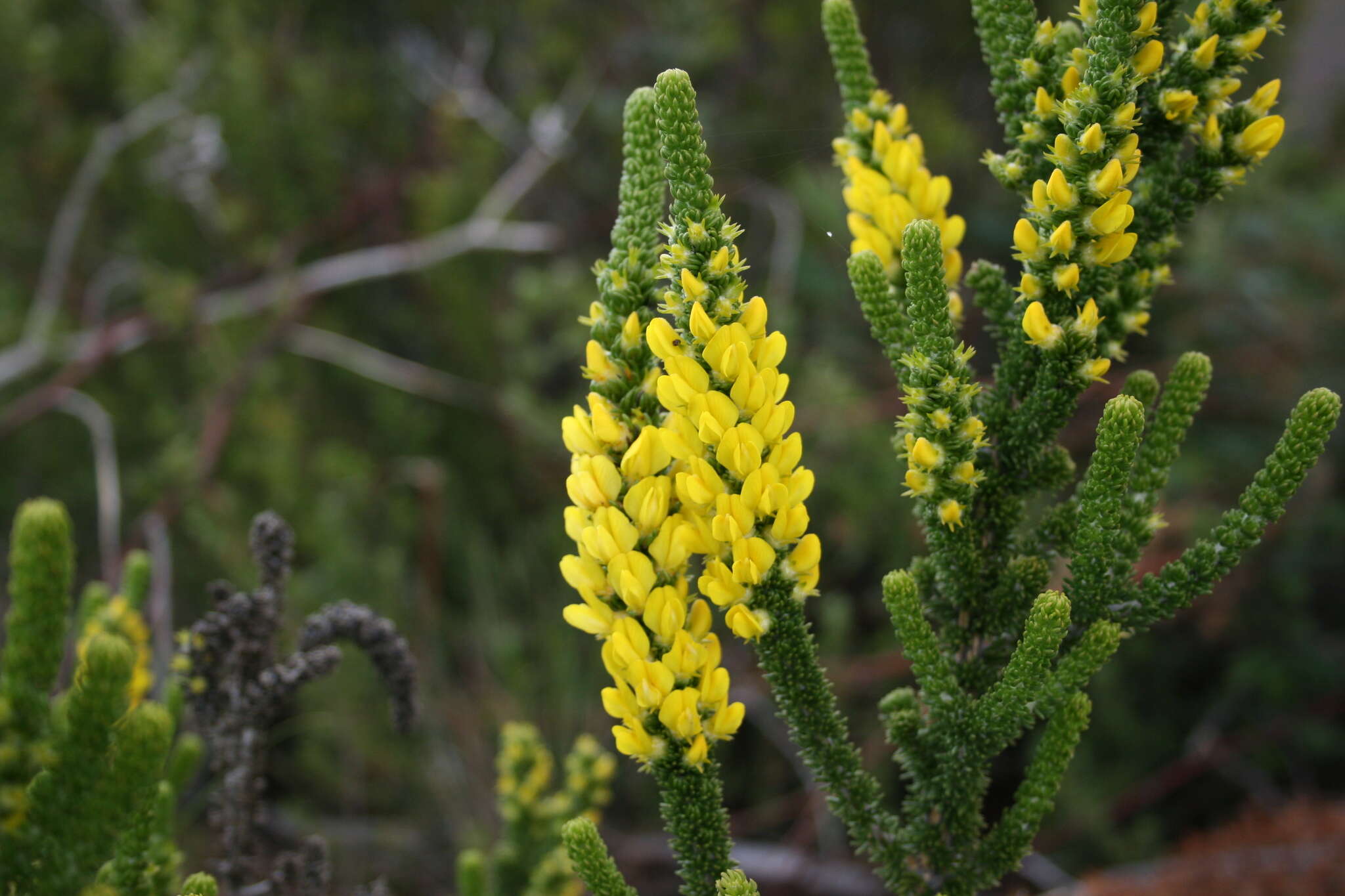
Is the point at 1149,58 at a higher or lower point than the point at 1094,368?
higher

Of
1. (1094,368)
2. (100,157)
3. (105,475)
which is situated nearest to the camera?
(1094,368)

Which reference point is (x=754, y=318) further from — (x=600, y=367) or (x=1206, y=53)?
(x=1206, y=53)

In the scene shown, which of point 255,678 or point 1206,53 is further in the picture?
point 255,678

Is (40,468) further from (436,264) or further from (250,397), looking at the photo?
(436,264)

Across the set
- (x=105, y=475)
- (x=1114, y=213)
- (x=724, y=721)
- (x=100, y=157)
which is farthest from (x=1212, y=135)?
(x=100, y=157)

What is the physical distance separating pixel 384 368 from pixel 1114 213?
1825mm

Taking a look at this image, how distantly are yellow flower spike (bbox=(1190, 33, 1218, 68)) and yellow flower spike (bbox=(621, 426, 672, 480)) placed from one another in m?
0.40

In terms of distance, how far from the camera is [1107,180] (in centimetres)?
51

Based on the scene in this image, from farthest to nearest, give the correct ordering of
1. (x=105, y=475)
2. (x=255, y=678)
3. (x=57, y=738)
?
(x=105, y=475), (x=255, y=678), (x=57, y=738)

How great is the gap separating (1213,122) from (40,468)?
259 centimetres

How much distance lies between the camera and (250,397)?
6.81 feet

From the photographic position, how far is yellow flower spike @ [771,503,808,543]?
0.51 metres

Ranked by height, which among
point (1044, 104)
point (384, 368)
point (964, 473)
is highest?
point (384, 368)

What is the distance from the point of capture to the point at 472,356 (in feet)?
7.54
